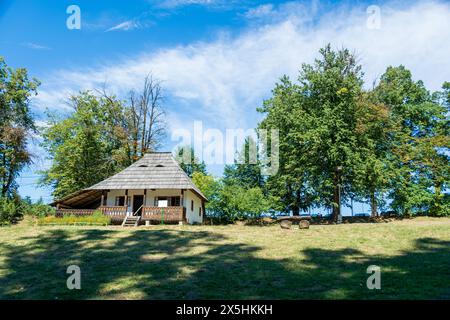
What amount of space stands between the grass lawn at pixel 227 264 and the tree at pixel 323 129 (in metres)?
10.3

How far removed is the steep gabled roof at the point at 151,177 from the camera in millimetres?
27413

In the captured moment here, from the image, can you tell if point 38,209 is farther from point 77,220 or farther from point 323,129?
point 323,129

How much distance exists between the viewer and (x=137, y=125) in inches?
1537

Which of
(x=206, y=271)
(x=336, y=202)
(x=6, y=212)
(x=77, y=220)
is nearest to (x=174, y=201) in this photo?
(x=77, y=220)

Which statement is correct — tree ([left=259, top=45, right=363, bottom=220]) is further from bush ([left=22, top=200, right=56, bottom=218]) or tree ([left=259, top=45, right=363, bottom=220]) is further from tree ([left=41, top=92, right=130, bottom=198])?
bush ([left=22, top=200, right=56, bottom=218])

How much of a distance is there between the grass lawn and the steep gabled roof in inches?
359

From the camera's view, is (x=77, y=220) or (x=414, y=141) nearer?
(x=77, y=220)

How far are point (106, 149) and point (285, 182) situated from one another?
21.5m

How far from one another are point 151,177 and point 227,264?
17.8m

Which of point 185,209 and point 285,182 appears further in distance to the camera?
point 285,182

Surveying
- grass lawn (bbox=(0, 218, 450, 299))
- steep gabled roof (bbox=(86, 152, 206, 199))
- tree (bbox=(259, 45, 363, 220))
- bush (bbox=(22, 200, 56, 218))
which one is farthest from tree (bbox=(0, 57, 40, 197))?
tree (bbox=(259, 45, 363, 220))

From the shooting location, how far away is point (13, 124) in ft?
112

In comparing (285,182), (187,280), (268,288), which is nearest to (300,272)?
(268,288)

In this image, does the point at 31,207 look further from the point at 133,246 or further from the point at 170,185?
the point at 133,246
